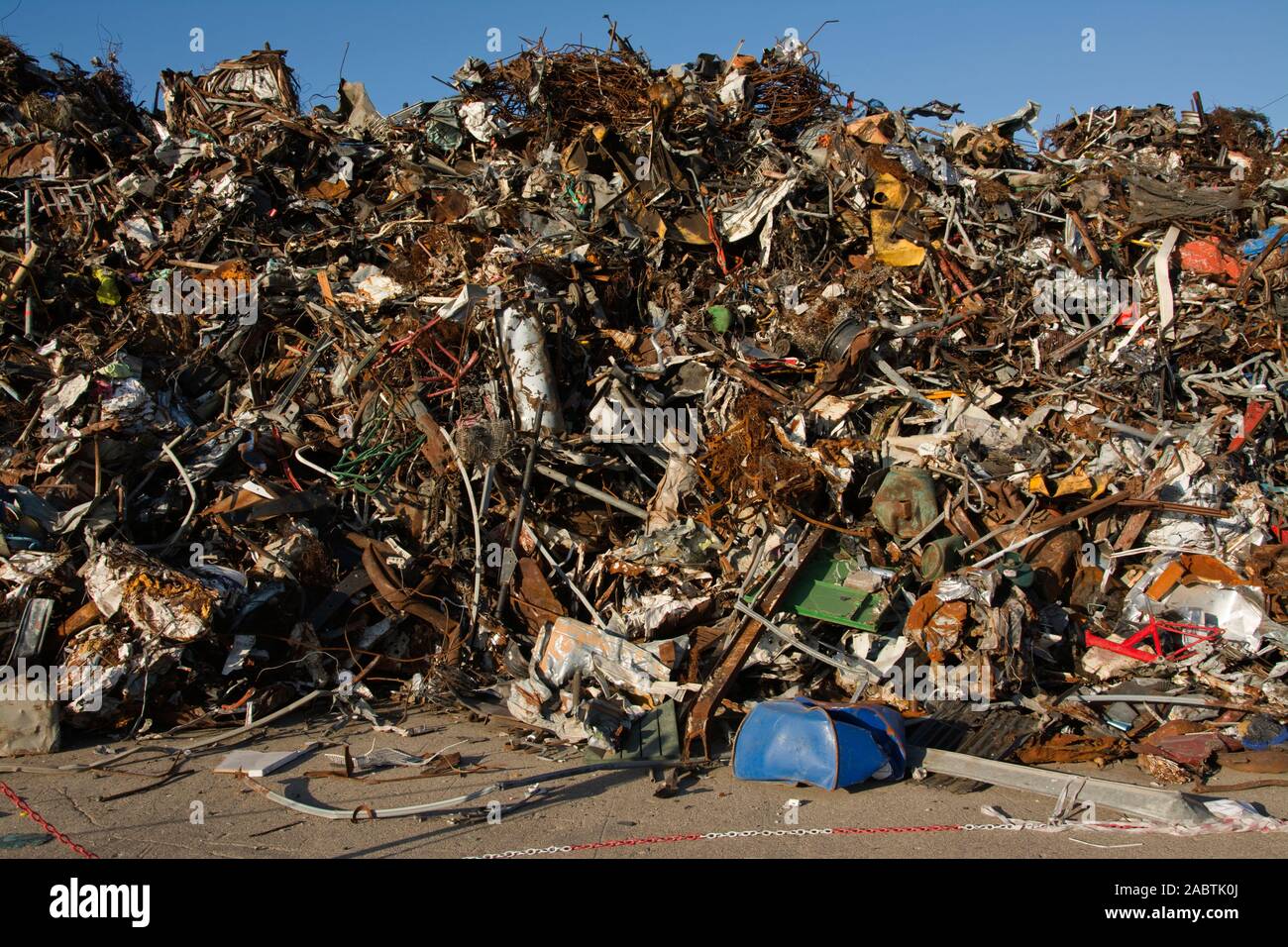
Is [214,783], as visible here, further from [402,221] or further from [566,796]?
[402,221]

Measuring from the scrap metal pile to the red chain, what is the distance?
2.17 feet

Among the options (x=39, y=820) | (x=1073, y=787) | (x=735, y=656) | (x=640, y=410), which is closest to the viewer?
(x=39, y=820)

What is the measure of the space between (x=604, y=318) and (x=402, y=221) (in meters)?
2.24

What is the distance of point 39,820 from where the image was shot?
12.1ft

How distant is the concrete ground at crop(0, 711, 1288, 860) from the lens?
11.2 feet

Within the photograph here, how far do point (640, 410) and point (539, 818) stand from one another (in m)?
3.19

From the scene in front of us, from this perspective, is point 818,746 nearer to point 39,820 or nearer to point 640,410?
point 640,410

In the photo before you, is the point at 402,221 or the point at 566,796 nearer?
the point at 566,796

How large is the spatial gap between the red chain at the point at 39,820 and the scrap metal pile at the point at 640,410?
661mm

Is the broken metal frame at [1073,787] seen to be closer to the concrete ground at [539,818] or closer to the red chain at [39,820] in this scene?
the concrete ground at [539,818]

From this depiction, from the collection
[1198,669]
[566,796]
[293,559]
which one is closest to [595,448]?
[293,559]

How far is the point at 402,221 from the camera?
7711mm

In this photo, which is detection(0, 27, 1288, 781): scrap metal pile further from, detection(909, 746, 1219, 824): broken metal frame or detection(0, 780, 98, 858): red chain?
detection(0, 780, 98, 858): red chain

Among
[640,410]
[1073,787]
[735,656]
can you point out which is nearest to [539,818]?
[735,656]
